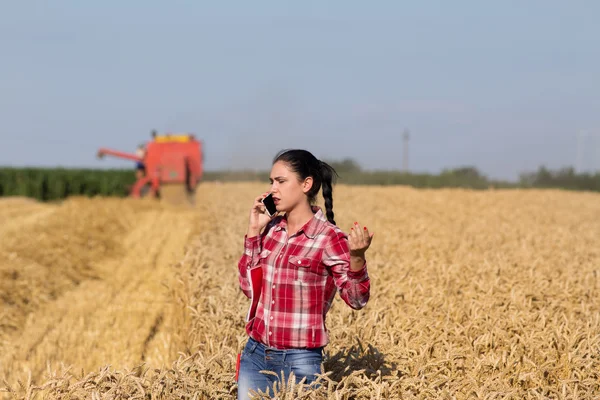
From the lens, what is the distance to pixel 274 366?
3281 mm

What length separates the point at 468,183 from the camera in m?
36.4

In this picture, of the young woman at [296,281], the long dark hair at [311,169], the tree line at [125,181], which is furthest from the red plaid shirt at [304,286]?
the tree line at [125,181]

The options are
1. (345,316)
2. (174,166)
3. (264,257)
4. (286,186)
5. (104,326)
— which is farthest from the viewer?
(174,166)

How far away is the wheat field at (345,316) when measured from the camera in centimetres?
370

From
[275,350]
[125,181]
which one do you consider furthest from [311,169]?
[125,181]

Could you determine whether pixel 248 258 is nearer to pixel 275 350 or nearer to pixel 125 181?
pixel 275 350

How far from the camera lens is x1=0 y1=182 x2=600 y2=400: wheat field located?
370 cm

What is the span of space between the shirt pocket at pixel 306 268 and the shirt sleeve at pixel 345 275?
2.1 inches

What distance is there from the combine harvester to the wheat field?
22.0ft

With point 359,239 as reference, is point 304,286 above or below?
below

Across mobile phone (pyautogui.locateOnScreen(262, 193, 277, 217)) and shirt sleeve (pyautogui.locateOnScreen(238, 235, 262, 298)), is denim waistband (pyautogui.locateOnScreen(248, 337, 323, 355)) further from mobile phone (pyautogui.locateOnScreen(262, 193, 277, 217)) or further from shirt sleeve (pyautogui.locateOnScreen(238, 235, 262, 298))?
mobile phone (pyautogui.locateOnScreen(262, 193, 277, 217))

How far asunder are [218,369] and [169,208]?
1829 cm

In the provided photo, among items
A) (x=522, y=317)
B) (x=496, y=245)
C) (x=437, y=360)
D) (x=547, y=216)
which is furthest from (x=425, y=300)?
(x=547, y=216)

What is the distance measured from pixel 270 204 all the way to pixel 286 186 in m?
0.13
